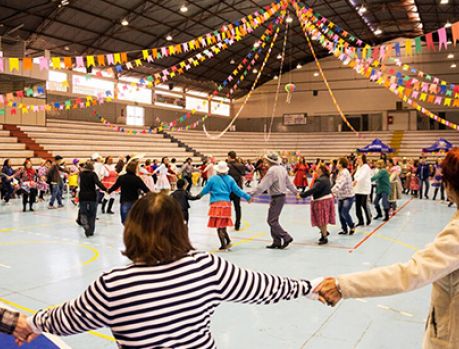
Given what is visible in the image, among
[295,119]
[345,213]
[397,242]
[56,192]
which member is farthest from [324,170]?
[295,119]

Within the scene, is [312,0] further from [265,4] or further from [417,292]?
[417,292]

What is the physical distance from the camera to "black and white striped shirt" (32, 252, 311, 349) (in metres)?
1.42

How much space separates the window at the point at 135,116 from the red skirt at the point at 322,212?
883 inches

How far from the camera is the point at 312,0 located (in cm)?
2202

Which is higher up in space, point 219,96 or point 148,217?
point 219,96

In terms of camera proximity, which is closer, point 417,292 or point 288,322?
point 288,322

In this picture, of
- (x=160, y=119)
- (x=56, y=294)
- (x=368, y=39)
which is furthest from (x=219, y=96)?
(x=56, y=294)

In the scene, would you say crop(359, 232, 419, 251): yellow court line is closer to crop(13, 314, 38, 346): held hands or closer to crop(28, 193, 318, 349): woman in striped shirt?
crop(28, 193, 318, 349): woman in striped shirt

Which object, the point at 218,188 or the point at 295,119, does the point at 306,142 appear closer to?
the point at 295,119

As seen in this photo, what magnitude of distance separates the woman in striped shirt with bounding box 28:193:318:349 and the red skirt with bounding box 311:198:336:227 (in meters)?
6.06

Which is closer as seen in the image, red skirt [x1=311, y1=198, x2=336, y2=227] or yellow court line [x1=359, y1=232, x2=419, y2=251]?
yellow court line [x1=359, y1=232, x2=419, y2=251]

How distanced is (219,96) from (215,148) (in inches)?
315

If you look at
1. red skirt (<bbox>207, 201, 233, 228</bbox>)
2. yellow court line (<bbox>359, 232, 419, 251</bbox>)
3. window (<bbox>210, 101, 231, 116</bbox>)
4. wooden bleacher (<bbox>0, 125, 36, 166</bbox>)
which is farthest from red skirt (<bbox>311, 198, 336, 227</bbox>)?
window (<bbox>210, 101, 231, 116</bbox>)

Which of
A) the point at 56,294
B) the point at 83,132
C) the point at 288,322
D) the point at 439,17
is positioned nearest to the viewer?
the point at 288,322
